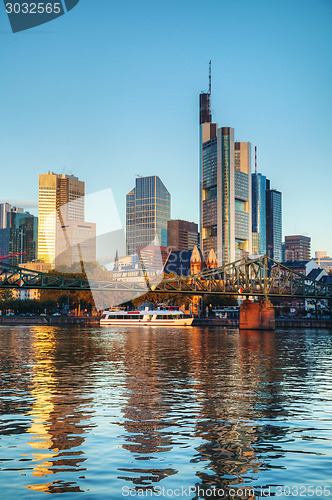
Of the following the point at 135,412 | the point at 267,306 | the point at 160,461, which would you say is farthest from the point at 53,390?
the point at 267,306

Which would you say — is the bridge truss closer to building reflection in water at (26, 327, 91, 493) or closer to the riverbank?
the riverbank

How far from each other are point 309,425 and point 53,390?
39.1 ft

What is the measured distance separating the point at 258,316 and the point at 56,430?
4269 inches

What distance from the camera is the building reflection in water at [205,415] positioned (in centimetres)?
1303

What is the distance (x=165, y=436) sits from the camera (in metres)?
16.2

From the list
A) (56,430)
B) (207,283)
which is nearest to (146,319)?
(207,283)

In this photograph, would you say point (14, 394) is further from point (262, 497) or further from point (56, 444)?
point (262, 497)

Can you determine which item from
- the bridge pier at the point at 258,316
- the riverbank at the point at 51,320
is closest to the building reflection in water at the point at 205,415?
the bridge pier at the point at 258,316

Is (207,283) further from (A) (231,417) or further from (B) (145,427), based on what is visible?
(B) (145,427)

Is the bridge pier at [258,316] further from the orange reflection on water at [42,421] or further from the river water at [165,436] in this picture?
the orange reflection on water at [42,421]

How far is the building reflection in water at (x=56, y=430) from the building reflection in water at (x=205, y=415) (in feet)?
4.42

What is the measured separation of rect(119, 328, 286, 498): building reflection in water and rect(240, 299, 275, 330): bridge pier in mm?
84109

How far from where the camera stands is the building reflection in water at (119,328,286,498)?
42.8ft

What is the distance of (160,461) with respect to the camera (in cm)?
1365
